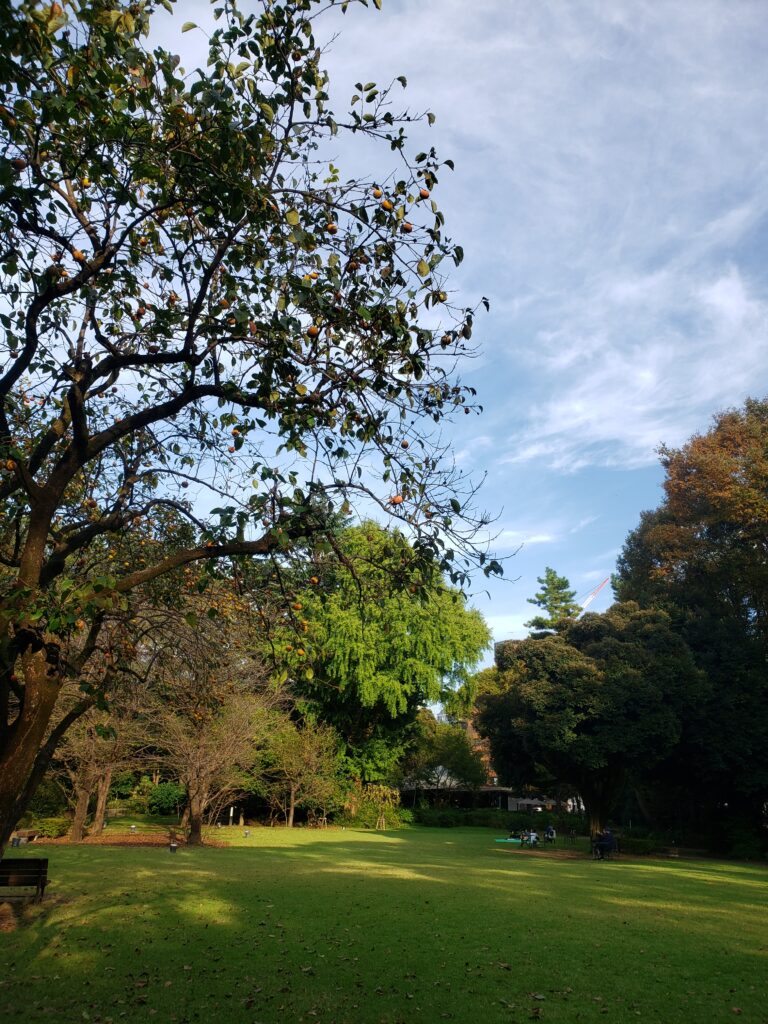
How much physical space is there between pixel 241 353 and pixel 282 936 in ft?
23.9

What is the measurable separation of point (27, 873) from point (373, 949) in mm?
5472

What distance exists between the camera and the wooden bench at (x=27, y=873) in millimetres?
10445

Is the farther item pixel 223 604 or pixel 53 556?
pixel 223 604

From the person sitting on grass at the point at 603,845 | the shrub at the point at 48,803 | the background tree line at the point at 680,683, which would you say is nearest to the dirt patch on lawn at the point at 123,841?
the shrub at the point at 48,803

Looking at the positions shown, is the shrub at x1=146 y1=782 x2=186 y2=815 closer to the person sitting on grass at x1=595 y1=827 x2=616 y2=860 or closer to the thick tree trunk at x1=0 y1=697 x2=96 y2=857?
the person sitting on grass at x1=595 y1=827 x2=616 y2=860

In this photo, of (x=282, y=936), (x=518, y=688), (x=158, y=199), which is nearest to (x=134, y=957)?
(x=282, y=936)

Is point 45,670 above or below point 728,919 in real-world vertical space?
above

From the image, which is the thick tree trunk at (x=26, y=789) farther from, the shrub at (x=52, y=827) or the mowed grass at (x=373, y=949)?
the shrub at (x=52, y=827)

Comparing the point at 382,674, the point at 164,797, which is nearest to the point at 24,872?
the point at 382,674

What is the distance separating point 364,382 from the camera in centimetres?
536

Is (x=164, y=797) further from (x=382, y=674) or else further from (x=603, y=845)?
(x=603, y=845)

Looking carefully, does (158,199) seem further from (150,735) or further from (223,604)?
(150,735)

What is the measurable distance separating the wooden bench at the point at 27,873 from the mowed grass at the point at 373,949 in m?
0.50

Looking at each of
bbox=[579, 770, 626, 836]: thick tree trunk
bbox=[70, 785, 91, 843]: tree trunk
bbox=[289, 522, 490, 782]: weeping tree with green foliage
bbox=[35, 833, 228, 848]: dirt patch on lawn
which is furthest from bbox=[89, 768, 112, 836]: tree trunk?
bbox=[579, 770, 626, 836]: thick tree trunk
